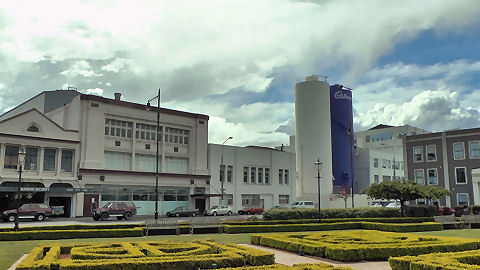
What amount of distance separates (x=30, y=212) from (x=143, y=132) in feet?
59.5

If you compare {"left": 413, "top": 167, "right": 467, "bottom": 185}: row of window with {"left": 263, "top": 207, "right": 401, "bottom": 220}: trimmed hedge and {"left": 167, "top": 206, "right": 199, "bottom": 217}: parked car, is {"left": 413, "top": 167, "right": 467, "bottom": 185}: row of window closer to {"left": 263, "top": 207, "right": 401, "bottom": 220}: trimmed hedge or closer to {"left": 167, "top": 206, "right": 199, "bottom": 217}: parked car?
{"left": 263, "top": 207, "right": 401, "bottom": 220}: trimmed hedge

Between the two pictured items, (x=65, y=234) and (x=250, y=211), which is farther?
(x=250, y=211)

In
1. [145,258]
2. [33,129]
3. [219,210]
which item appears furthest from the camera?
[219,210]

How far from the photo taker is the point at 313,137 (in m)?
68.4

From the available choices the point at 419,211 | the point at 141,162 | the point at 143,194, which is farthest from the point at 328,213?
the point at 141,162

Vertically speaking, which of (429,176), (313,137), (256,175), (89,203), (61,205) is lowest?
(61,205)

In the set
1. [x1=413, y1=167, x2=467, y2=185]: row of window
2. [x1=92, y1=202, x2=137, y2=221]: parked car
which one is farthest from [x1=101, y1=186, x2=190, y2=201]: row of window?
[x1=413, y1=167, x2=467, y2=185]: row of window

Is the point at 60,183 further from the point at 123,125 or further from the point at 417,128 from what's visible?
the point at 417,128

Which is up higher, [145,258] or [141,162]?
[141,162]

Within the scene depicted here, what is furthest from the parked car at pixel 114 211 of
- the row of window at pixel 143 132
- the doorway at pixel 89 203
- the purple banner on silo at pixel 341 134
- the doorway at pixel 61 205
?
the purple banner on silo at pixel 341 134

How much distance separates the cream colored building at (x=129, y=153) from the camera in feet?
156

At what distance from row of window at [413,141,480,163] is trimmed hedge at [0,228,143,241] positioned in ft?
162

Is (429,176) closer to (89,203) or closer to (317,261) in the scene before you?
(89,203)

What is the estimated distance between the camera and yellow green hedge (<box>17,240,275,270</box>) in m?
12.2
